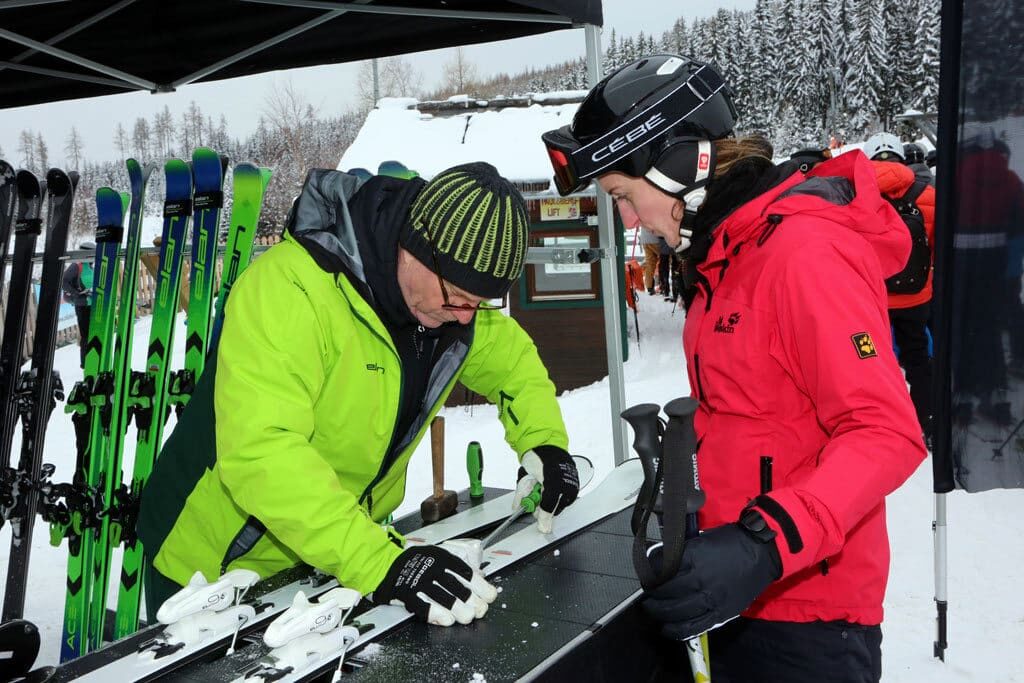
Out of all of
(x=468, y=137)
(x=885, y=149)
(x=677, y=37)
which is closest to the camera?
(x=885, y=149)

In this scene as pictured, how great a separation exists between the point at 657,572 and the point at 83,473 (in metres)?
3.07

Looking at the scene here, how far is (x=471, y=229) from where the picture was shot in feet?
5.45

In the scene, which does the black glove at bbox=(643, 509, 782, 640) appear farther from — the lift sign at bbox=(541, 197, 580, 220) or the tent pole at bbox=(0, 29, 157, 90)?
the lift sign at bbox=(541, 197, 580, 220)

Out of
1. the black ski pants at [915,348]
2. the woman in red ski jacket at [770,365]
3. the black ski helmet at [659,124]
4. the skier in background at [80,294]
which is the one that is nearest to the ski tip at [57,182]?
the skier in background at [80,294]

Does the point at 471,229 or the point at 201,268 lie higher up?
the point at 471,229

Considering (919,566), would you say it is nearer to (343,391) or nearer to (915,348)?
(915,348)

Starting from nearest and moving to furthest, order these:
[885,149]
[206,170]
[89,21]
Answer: [89,21] < [206,170] < [885,149]

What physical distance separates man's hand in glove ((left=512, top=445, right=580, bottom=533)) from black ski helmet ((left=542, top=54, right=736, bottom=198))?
89 centimetres

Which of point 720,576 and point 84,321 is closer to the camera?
point 720,576

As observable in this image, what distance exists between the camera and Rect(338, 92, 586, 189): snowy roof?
10.3m

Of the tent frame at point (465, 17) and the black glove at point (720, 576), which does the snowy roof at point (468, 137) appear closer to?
the tent frame at point (465, 17)

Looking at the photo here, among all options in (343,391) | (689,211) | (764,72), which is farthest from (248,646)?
(764,72)

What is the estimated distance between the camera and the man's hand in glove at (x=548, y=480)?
212 cm

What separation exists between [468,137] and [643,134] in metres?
9.72
